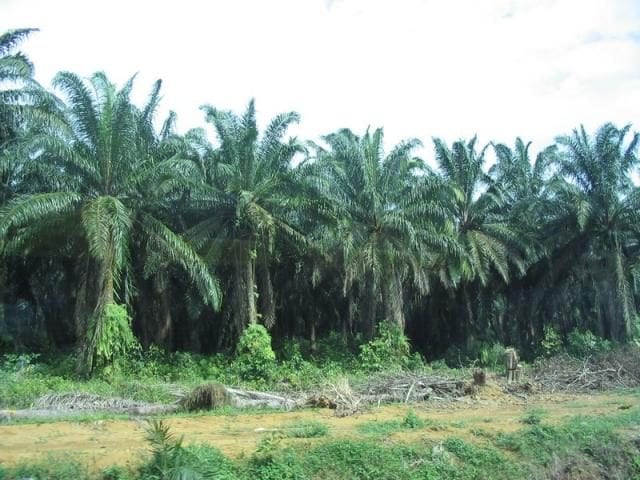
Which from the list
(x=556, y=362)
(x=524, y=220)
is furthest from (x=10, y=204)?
(x=524, y=220)

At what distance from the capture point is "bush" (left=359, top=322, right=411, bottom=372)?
28.6 m

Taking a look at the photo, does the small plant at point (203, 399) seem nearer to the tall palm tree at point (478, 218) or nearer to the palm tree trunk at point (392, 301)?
the palm tree trunk at point (392, 301)

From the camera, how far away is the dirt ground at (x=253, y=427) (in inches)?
476

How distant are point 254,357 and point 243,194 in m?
6.02

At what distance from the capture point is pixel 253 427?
613 inches

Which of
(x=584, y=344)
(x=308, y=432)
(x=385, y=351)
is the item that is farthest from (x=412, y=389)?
(x=584, y=344)

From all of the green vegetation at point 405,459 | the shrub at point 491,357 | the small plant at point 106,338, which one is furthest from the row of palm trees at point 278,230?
the green vegetation at point 405,459

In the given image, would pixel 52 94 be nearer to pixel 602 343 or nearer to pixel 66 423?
pixel 66 423

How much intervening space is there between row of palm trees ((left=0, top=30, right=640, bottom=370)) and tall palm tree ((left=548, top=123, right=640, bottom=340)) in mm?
84

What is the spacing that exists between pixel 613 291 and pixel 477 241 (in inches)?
256

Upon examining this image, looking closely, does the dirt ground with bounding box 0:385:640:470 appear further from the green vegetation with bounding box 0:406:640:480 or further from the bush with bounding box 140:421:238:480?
the bush with bounding box 140:421:238:480

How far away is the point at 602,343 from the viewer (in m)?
30.9

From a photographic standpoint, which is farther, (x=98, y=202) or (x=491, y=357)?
(x=491, y=357)

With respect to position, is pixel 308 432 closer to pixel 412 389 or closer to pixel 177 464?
pixel 177 464
